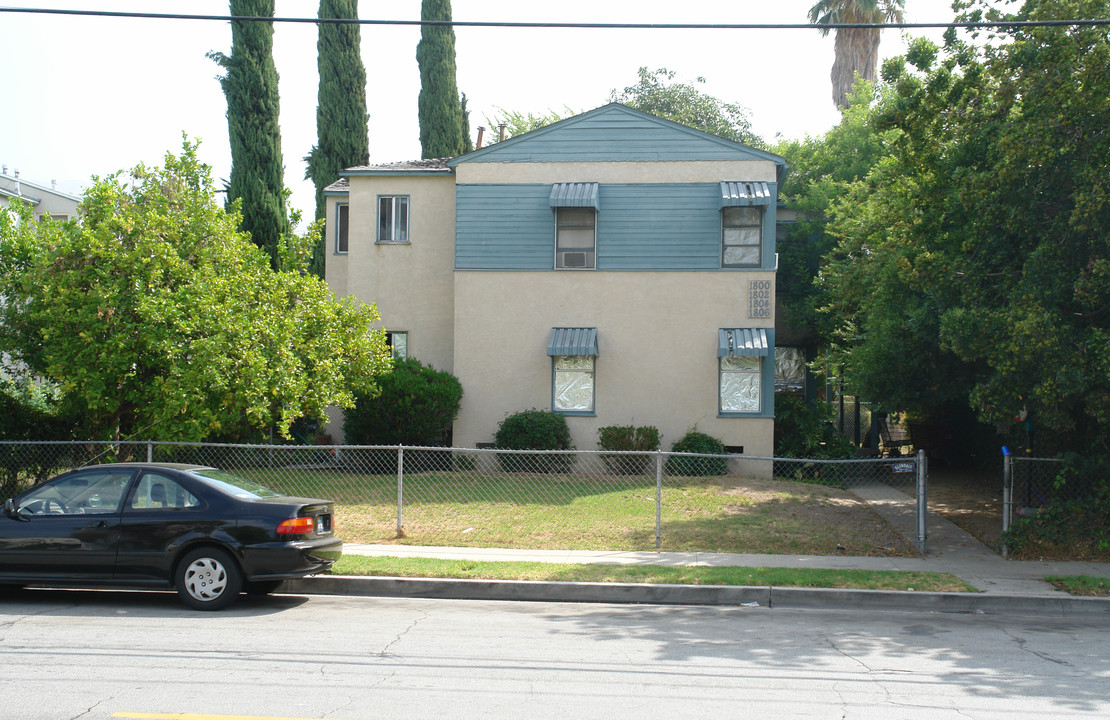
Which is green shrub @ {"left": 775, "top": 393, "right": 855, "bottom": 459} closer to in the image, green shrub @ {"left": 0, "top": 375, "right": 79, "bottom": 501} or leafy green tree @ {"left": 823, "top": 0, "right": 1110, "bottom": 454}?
leafy green tree @ {"left": 823, "top": 0, "right": 1110, "bottom": 454}

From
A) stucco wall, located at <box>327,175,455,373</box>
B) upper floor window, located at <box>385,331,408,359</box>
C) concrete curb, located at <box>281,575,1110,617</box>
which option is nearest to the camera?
concrete curb, located at <box>281,575,1110,617</box>

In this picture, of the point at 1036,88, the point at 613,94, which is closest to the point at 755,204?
the point at 1036,88

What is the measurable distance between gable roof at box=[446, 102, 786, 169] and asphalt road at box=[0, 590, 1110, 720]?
12.7 m

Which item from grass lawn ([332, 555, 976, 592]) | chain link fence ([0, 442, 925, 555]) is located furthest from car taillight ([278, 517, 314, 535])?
chain link fence ([0, 442, 925, 555])

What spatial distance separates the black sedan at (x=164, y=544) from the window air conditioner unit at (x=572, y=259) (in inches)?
477

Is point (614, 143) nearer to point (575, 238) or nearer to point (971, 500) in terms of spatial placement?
point (575, 238)

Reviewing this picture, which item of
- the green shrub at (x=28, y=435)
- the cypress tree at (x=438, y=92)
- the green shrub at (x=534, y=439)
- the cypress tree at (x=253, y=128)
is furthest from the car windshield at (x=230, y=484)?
the cypress tree at (x=438, y=92)

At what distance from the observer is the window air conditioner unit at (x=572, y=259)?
1994cm

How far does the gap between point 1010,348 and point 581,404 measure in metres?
10.4

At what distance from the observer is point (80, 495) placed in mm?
8906

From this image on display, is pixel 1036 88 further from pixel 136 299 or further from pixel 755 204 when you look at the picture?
pixel 136 299

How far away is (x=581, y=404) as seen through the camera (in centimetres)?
1975

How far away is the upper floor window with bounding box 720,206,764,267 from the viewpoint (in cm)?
1947

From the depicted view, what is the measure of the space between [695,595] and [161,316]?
876 cm
